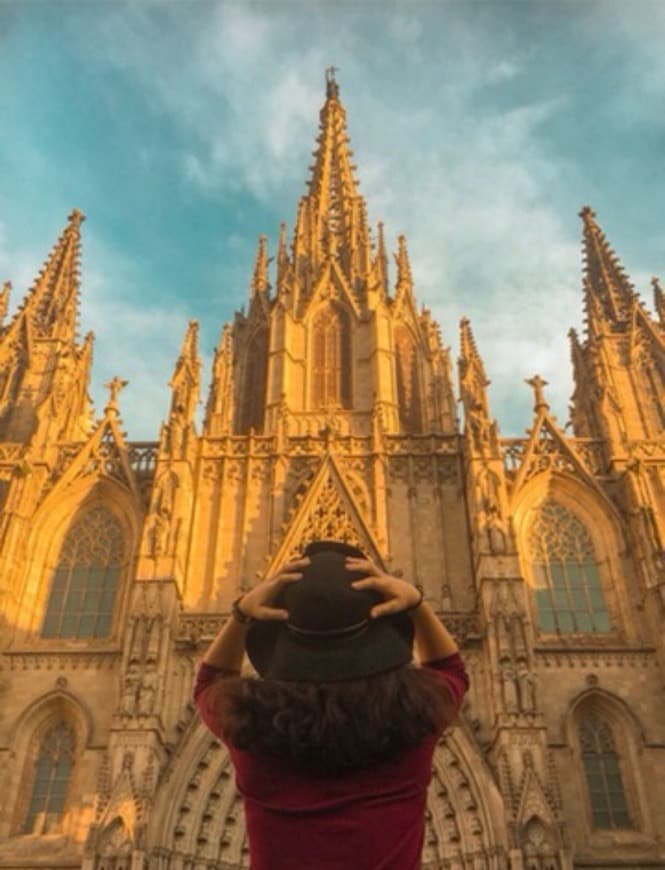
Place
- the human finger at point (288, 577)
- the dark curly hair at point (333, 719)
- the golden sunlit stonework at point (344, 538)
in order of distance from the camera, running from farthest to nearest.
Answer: the golden sunlit stonework at point (344, 538)
the human finger at point (288, 577)
the dark curly hair at point (333, 719)

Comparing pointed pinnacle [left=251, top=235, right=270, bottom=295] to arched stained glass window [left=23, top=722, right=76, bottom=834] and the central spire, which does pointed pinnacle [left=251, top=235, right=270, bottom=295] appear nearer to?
the central spire

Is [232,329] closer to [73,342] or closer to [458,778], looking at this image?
[73,342]

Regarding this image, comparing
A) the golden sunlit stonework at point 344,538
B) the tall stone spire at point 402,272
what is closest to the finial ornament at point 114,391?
the golden sunlit stonework at point 344,538

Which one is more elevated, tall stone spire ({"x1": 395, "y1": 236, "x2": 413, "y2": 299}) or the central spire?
the central spire

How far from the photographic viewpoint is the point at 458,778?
17.1m

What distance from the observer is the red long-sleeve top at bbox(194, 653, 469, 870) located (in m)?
2.56

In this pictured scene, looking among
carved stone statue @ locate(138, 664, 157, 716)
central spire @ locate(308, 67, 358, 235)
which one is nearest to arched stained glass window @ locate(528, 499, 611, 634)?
carved stone statue @ locate(138, 664, 157, 716)

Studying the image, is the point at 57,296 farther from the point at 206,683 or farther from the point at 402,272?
the point at 206,683

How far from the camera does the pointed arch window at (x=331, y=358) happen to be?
27.4 m

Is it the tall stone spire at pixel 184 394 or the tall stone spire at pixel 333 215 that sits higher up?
the tall stone spire at pixel 333 215

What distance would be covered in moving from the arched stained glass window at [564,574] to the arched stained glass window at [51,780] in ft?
35.9

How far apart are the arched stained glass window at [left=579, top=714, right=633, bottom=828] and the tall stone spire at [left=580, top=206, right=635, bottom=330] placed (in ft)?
43.4

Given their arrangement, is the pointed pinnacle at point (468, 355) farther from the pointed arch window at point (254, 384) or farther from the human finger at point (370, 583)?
the human finger at point (370, 583)

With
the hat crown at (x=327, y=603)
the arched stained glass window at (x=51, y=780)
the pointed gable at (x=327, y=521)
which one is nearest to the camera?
the hat crown at (x=327, y=603)
